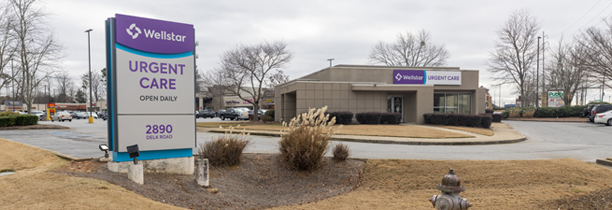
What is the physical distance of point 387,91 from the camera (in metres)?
28.1

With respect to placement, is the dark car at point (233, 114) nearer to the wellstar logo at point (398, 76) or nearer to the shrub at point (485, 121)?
the wellstar logo at point (398, 76)

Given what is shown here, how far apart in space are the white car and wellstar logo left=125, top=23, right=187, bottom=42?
98.2 ft

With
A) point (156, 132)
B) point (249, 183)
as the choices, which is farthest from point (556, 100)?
point (156, 132)

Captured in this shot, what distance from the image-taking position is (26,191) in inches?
203

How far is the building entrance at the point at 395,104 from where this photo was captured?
2892cm

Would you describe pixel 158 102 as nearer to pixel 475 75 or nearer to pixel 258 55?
pixel 258 55

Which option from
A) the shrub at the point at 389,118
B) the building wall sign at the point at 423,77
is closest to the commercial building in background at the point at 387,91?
the building wall sign at the point at 423,77

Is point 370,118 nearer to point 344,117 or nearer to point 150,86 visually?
→ point 344,117

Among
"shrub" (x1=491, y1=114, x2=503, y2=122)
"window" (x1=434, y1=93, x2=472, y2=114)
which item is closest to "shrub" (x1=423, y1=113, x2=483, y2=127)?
"window" (x1=434, y1=93, x2=472, y2=114)

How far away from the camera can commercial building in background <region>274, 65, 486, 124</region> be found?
2647 centimetres

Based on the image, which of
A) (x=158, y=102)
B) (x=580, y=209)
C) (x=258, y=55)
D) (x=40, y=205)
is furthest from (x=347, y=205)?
(x=258, y=55)

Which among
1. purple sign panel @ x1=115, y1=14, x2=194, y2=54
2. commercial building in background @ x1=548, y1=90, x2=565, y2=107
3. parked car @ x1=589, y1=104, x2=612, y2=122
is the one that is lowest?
parked car @ x1=589, y1=104, x2=612, y2=122

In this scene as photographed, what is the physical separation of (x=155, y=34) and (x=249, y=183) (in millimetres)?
3632

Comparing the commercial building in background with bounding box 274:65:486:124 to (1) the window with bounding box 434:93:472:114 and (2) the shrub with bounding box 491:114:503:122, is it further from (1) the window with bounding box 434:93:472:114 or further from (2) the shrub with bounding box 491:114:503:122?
(2) the shrub with bounding box 491:114:503:122
